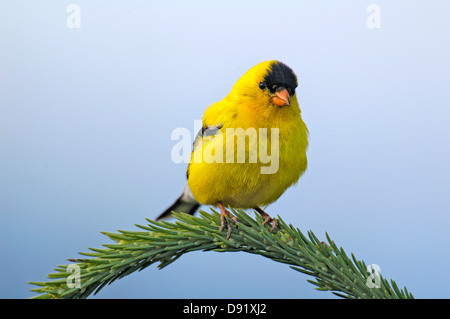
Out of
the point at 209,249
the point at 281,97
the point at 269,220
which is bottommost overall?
the point at 209,249

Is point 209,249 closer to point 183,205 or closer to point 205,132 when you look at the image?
point 205,132

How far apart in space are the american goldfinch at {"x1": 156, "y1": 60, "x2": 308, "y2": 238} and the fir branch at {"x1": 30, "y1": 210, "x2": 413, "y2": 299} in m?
0.19

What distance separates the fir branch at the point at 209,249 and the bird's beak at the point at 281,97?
0.44 meters

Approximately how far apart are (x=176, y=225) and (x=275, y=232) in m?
0.32

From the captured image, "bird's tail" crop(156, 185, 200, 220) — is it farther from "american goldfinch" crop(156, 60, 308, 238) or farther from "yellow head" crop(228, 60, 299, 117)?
"yellow head" crop(228, 60, 299, 117)

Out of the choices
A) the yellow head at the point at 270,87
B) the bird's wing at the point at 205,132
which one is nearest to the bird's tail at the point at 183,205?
the bird's wing at the point at 205,132

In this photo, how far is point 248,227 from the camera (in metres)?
1.32

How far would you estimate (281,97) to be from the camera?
61.6 inches

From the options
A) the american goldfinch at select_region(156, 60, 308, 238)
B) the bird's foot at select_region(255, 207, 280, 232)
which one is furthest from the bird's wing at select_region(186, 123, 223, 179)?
the bird's foot at select_region(255, 207, 280, 232)

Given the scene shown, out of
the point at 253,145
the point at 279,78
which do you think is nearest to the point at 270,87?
the point at 279,78

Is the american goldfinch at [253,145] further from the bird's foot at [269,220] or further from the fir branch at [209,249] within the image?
the fir branch at [209,249]

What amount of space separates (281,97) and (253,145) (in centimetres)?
20
